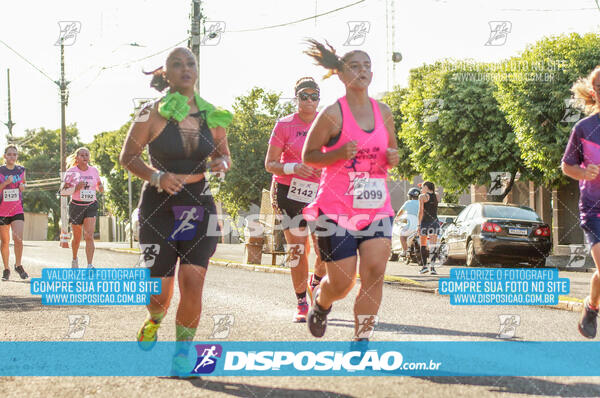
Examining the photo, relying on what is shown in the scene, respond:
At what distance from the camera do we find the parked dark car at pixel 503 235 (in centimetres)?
1684

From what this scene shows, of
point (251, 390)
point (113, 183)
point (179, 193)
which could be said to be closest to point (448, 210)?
point (179, 193)

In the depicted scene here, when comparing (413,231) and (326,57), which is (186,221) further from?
(413,231)

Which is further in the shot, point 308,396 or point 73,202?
point 73,202

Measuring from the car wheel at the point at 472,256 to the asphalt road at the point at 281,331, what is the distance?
21.3 feet

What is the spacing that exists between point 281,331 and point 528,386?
2.46 metres

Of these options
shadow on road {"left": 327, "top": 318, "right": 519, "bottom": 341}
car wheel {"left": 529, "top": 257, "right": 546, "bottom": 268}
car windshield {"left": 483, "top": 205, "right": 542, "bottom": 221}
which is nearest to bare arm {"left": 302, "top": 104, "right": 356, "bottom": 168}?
shadow on road {"left": 327, "top": 318, "right": 519, "bottom": 341}

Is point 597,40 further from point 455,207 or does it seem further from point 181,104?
point 181,104

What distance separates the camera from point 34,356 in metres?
5.50

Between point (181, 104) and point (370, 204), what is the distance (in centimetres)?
128

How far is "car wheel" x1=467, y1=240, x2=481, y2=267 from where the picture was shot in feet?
56.8

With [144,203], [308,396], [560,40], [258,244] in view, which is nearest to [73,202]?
[258,244]

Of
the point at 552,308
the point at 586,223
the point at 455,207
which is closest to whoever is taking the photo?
the point at 586,223

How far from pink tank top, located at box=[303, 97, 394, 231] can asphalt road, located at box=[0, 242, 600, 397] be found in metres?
0.97

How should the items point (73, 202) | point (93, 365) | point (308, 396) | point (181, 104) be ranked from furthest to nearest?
point (73, 202) < point (93, 365) < point (181, 104) < point (308, 396)
